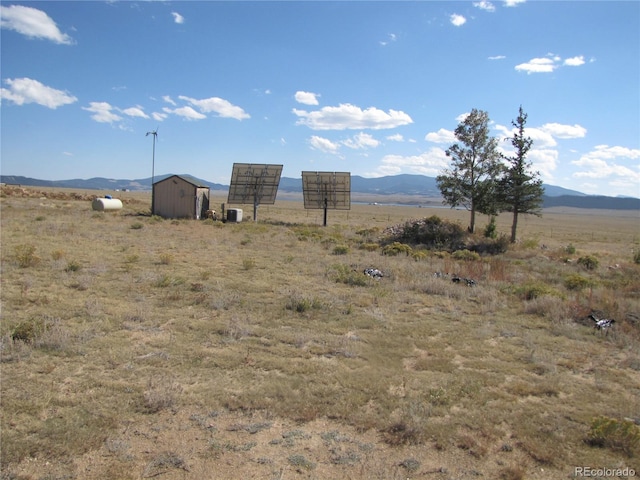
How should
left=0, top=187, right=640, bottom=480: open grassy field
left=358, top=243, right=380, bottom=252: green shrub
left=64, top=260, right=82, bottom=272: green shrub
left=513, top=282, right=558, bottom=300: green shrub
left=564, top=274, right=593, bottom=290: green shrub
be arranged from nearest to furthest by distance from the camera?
left=0, top=187, right=640, bottom=480: open grassy field < left=513, top=282, right=558, bottom=300: green shrub < left=64, top=260, right=82, bottom=272: green shrub < left=564, top=274, right=593, bottom=290: green shrub < left=358, top=243, right=380, bottom=252: green shrub

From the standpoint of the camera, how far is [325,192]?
37.2 meters

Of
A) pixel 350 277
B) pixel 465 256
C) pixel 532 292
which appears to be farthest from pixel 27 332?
Answer: pixel 465 256

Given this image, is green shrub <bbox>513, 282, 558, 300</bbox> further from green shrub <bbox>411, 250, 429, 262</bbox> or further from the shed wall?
the shed wall

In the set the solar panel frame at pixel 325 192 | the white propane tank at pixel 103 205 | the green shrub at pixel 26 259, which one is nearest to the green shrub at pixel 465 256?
the green shrub at pixel 26 259

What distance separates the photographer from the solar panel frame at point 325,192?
37.2m

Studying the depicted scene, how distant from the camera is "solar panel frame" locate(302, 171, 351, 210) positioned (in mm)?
37250

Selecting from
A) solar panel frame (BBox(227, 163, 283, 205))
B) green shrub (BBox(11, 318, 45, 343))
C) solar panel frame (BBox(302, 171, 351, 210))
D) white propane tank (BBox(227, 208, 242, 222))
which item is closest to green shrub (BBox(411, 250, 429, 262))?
green shrub (BBox(11, 318, 45, 343))

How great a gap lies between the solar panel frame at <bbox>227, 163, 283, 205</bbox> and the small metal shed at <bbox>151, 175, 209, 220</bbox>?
4.11 m

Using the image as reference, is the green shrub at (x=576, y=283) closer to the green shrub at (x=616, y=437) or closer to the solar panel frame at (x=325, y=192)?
the green shrub at (x=616, y=437)

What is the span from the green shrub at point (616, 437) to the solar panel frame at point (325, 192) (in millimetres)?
32276

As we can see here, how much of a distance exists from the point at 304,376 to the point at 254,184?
31.3 m

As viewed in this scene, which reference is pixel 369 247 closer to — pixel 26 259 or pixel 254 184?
pixel 26 259

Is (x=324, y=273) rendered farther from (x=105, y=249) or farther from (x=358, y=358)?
(x=105, y=249)

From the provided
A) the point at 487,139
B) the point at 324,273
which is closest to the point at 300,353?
the point at 324,273
